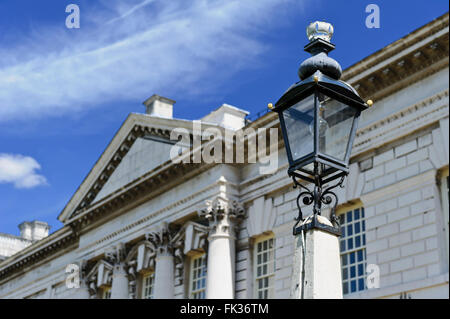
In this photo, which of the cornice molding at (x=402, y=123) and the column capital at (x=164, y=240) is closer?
the cornice molding at (x=402, y=123)

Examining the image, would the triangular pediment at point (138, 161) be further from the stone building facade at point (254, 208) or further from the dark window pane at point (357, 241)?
the dark window pane at point (357, 241)

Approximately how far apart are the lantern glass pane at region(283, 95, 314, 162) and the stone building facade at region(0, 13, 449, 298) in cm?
1232

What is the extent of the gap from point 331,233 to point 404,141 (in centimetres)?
1481

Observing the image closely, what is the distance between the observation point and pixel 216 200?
2564 cm

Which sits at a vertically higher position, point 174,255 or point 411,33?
point 411,33

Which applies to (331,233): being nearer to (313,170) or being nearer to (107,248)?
(313,170)

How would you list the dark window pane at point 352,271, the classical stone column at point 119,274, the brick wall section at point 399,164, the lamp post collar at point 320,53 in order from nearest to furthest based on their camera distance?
the lamp post collar at point 320,53
the brick wall section at point 399,164
the dark window pane at point 352,271
the classical stone column at point 119,274

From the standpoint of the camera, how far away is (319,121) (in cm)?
726

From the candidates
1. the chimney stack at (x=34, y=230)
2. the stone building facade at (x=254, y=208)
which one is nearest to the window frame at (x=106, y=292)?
the stone building facade at (x=254, y=208)

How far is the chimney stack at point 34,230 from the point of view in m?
59.3

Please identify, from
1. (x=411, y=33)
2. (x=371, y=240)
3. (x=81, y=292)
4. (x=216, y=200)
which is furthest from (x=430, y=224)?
(x=81, y=292)

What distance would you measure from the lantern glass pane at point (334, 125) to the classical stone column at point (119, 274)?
2368 centimetres

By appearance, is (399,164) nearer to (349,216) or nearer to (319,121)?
(349,216)

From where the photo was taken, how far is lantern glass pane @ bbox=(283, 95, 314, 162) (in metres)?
7.24
